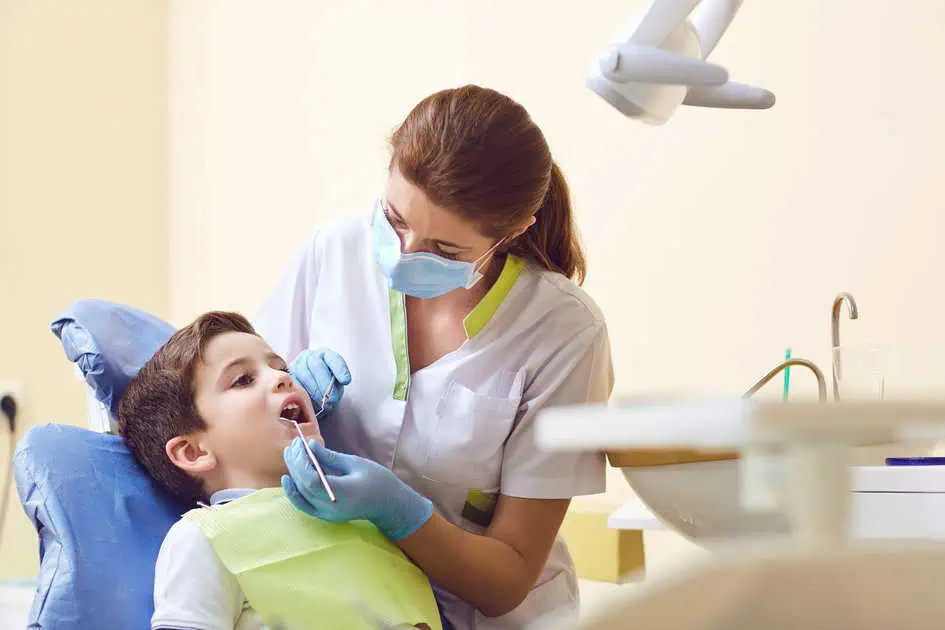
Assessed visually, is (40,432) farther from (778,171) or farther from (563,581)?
(778,171)

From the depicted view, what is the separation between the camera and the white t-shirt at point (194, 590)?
128 cm

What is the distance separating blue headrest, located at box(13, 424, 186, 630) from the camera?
4.41 feet

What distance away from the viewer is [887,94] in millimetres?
2301

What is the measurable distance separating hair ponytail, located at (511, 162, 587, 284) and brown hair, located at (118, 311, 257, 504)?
562 mm

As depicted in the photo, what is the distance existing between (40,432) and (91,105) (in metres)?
2.23

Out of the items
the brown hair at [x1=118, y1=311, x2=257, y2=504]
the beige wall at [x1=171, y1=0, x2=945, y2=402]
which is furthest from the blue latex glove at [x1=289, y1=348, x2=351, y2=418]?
the beige wall at [x1=171, y1=0, x2=945, y2=402]

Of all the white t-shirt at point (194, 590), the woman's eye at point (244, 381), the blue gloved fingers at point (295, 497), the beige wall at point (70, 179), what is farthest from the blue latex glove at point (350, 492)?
the beige wall at point (70, 179)

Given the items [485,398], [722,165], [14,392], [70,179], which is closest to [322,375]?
[485,398]

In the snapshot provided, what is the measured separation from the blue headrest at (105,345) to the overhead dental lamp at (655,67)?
2.99 feet

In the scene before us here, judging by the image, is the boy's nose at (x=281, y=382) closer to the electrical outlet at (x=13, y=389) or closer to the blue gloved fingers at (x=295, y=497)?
the blue gloved fingers at (x=295, y=497)

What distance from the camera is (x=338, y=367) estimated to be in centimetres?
167

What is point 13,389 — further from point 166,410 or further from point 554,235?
point 554,235

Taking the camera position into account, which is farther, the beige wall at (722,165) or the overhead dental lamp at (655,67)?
the beige wall at (722,165)

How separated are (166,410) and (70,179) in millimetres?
2088
